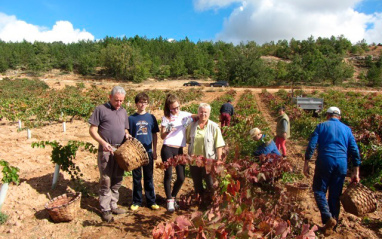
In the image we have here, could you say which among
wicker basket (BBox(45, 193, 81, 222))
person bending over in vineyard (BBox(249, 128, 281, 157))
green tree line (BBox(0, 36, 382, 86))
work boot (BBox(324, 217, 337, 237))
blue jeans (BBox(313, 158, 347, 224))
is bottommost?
work boot (BBox(324, 217, 337, 237))

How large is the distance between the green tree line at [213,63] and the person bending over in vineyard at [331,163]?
3533 cm

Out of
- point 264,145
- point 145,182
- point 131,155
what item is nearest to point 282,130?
point 264,145

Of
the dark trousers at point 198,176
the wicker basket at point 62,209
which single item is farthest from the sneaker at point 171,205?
the wicker basket at point 62,209

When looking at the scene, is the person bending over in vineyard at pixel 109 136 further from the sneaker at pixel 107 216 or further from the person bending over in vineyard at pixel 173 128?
the person bending over in vineyard at pixel 173 128

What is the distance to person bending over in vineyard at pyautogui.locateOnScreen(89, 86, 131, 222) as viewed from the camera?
10.6 feet

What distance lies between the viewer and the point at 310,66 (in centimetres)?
4438

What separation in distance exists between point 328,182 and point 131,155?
242 cm

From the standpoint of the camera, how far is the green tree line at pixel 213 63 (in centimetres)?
4409

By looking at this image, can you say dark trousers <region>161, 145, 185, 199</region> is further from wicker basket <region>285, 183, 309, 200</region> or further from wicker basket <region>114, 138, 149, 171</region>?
wicker basket <region>285, 183, 309, 200</region>

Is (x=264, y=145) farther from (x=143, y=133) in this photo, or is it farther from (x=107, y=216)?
(x=107, y=216)

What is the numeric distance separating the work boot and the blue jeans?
0.08m

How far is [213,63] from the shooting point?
6412 cm

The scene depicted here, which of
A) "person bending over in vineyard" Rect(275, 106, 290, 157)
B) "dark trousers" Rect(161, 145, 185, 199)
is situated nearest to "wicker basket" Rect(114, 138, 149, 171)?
"dark trousers" Rect(161, 145, 185, 199)

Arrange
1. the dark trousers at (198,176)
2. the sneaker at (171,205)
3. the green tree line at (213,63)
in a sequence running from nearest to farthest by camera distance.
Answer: the dark trousers at (198,176) → the sneaker at (171,205) → the green tree line at (213,63)
